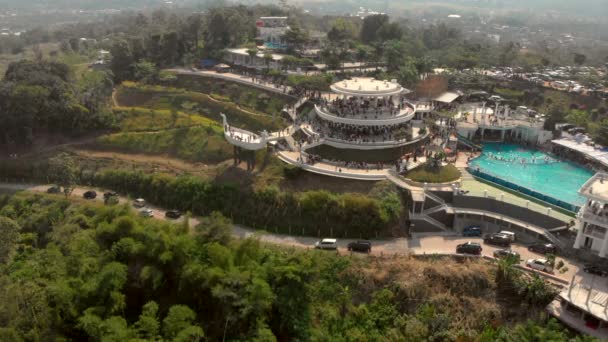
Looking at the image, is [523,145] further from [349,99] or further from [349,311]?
[349,311]

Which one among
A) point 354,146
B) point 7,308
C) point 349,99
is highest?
point 349,99

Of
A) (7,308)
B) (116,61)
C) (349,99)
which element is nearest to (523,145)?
(349,99)

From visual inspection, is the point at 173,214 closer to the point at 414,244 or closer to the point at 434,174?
the point at 414,244

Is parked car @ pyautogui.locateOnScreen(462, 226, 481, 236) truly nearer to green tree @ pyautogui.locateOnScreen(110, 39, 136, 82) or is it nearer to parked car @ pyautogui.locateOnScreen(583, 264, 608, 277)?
parked car @ pyautogui.locateOnScreen(583, 264, 608, 277)

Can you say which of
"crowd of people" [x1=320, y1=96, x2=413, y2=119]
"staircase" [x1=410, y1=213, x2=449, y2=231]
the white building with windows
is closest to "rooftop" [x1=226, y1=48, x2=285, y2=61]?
"crowd of people" [x1=320, y1=96, x2=413, y2=119]

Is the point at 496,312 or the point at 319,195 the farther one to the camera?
the point at 319,195

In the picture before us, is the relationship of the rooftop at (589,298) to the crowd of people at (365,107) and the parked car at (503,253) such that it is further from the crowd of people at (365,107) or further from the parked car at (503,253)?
the crowd of people at (365,107)

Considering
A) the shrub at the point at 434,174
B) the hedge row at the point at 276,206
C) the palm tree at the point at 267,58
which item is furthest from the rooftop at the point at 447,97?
the hedge row at the point at 276,206
